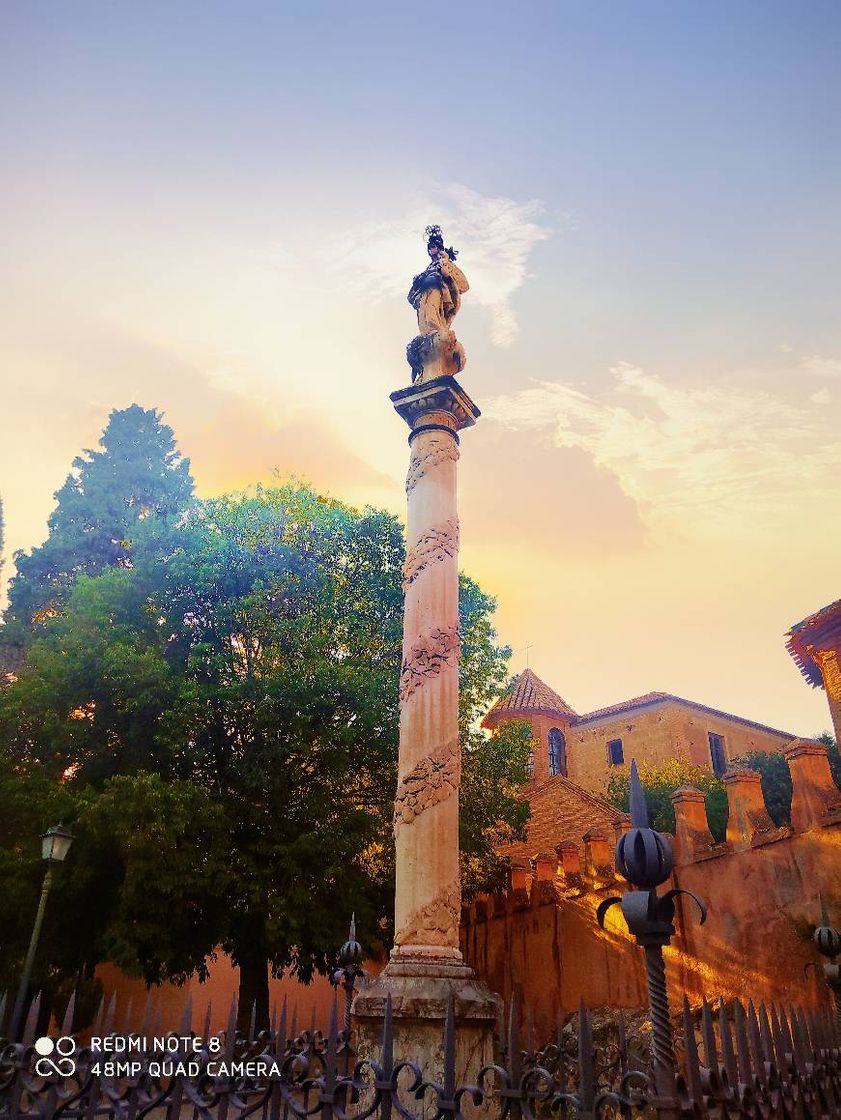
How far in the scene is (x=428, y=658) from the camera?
741cm

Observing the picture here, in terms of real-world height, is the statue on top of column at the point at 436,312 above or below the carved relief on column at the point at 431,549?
above

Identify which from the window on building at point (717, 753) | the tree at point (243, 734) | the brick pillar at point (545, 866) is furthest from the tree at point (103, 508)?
the window on building at point (717, 753)

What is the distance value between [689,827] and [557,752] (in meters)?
20.5

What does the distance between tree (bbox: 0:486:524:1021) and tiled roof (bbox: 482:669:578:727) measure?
57.5 ft

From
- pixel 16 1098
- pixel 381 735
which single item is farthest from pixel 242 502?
pixel 16 1098

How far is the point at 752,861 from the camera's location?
12.5 metres

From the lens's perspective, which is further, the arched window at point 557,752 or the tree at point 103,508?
the arched window at point 557,752

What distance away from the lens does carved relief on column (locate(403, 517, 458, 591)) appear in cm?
786

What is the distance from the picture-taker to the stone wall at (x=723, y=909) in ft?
38.2

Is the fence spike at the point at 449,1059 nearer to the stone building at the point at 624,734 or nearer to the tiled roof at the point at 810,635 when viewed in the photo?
the tiled roof at the point at 810,635

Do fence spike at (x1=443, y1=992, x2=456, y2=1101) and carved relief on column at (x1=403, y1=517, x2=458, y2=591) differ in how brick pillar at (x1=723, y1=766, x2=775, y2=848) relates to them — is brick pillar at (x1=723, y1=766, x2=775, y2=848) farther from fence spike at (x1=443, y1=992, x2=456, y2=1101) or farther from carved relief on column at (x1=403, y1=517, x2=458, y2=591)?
fence spike at (x1=443, y1=992, x2=456, y2=1101)

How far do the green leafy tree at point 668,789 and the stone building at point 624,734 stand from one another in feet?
2.91

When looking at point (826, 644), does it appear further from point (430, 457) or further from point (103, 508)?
point (103, 508)

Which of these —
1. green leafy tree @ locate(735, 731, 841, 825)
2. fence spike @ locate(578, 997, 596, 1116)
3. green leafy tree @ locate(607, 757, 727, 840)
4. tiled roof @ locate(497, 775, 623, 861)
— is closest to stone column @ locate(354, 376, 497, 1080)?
fence spike @ locate(578, 997, 596, 1116)
